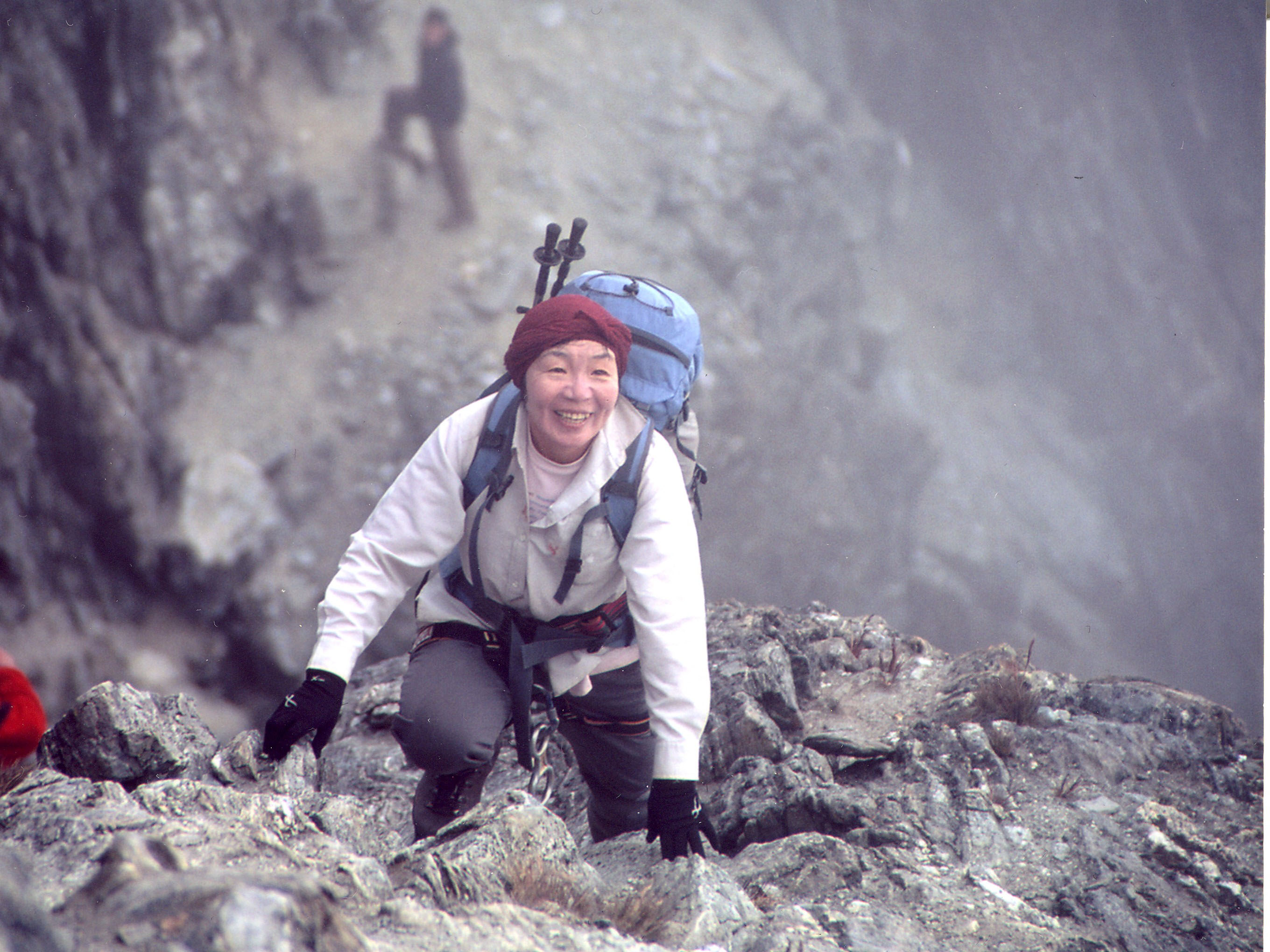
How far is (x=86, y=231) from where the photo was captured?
9.15 metres

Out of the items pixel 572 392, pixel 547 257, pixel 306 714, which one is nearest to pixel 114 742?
pixel 306 714

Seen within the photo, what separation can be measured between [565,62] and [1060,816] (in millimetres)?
11611

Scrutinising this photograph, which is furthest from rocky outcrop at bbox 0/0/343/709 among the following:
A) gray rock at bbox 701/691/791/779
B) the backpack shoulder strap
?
the backpack shoulder strap

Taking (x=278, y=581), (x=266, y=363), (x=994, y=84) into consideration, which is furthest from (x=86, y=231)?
(x=994, y=84)

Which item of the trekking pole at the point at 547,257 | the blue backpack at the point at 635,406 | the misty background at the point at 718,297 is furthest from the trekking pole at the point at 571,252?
the misty background at the point at 718,297

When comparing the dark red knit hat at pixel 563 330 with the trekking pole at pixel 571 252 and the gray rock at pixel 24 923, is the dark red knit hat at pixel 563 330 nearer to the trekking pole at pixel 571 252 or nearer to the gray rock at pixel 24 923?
the trekking pole at pixel 571 252

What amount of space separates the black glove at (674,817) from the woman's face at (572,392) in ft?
3.65

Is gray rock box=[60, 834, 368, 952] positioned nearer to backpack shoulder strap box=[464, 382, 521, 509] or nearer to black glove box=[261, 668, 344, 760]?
black glove box=[261, 668, 344, 760]

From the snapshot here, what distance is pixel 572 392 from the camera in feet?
8.50

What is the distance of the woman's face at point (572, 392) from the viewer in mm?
2605

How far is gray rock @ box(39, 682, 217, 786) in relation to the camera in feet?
10.3

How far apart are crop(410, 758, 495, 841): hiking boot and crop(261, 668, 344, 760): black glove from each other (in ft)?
1.86

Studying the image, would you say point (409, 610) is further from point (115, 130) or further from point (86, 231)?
point (115, 130)

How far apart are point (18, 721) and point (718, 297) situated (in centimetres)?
1059
